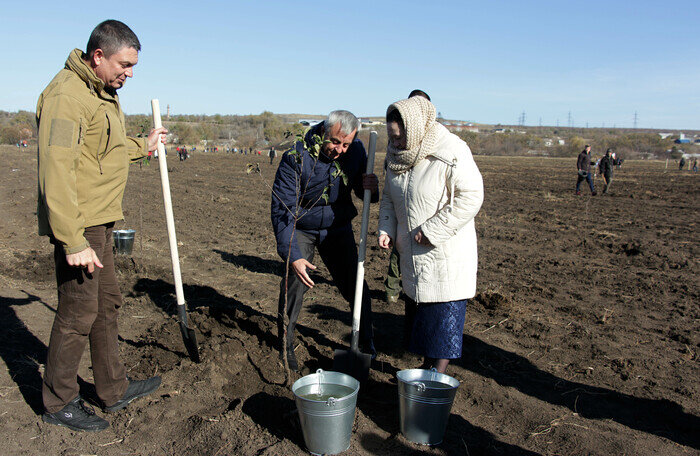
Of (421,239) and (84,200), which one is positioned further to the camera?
(421,239)

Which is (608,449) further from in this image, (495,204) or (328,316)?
(495,204)

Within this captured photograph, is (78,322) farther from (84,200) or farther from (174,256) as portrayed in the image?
(174,256)

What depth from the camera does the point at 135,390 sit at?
3.29 m

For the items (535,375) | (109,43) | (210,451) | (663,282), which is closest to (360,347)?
(535,375)

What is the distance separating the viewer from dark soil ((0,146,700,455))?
2979 millimetres

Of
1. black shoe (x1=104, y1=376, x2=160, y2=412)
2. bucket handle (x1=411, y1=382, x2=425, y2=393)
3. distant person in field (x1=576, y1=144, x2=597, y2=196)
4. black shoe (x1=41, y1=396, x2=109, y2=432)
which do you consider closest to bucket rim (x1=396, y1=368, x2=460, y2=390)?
bucket handle (x1=411, y1=382, x2=425, y2=393)

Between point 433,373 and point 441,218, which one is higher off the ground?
point 441,218

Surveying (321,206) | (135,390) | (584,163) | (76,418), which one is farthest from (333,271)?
(584,163)

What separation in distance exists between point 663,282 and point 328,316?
4.61 m

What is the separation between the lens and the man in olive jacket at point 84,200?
253cm

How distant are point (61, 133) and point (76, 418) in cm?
160

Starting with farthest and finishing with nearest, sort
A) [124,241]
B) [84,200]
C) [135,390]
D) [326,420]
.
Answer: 1. [124,241]
2. [135,390]
3. [84,200]
4. [326,420]

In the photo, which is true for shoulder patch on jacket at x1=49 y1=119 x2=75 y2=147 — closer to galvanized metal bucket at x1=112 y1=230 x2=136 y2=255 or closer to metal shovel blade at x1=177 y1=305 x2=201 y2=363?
metal shovel blade at x1=177 y1=305 x2=201 y2=363

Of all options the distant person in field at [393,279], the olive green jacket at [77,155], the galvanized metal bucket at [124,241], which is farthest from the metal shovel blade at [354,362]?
the galvanized metal bucket at [124,241]
